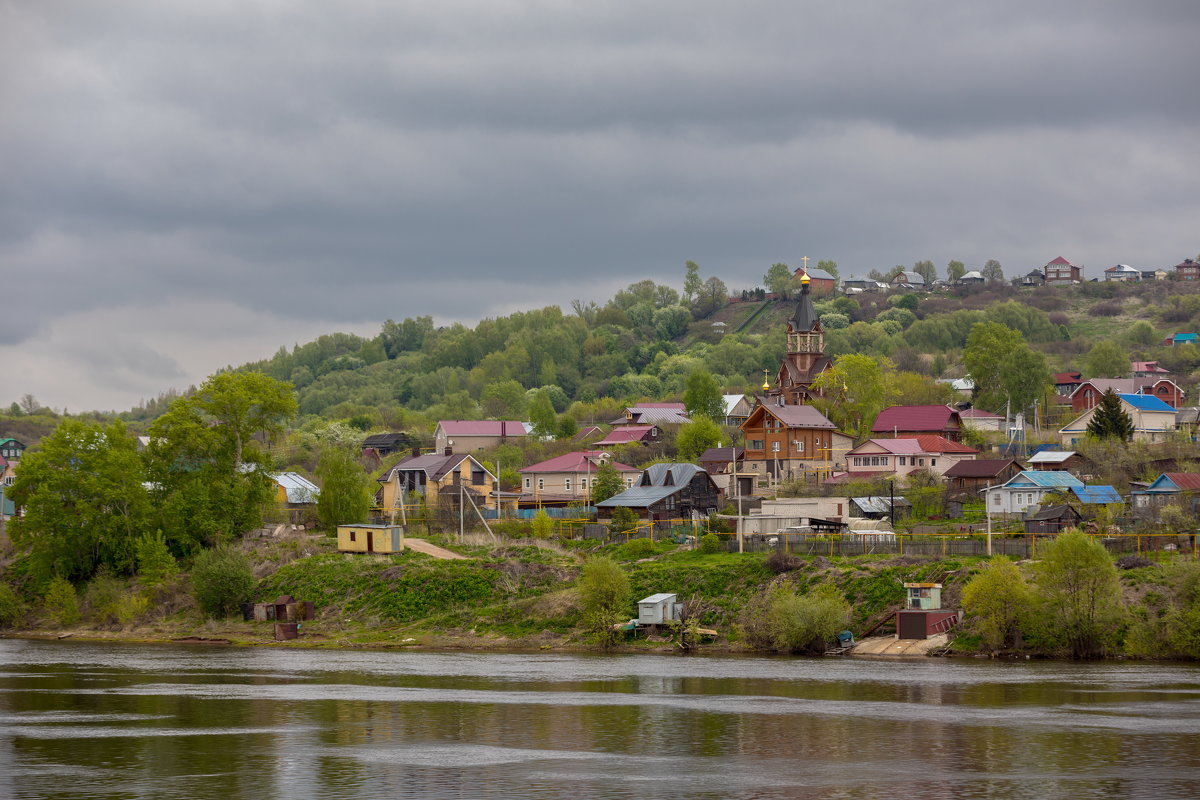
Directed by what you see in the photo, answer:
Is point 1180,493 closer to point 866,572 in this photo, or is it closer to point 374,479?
point 866,572

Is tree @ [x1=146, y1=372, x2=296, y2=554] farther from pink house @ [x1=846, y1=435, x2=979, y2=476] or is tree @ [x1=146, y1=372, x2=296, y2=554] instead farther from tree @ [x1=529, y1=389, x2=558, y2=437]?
tree @ [x1=529, y1=389, x2=558, y2=437]

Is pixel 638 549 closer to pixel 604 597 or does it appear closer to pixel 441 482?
pixel 604 597

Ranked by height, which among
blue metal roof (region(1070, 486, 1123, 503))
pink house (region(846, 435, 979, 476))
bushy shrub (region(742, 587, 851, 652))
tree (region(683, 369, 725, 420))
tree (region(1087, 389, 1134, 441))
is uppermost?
tree (region(683, 369, 725, 420))

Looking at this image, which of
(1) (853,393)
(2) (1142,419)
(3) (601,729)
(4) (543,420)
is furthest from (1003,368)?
(3) (601,729)

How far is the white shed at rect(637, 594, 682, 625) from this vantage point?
77438 mm

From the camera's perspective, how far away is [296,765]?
43.8 metres

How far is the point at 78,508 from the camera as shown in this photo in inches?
3725

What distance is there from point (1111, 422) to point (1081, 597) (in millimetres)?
52427

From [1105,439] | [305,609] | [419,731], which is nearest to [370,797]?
[419,731]

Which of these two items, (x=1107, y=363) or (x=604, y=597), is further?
(x=1107, y=363)

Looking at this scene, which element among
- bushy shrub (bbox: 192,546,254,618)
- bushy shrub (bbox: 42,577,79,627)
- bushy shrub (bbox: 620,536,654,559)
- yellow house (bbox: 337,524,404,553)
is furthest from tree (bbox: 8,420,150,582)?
bushy shrub (bbox: 620,536,654,559)

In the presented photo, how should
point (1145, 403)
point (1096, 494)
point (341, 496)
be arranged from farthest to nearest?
point (1145, 403)
point (341, 496)
point (1096, 494)

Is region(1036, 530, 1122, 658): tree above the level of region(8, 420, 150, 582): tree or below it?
below

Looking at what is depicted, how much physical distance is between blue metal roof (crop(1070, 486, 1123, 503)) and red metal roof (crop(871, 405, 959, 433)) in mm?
27752
